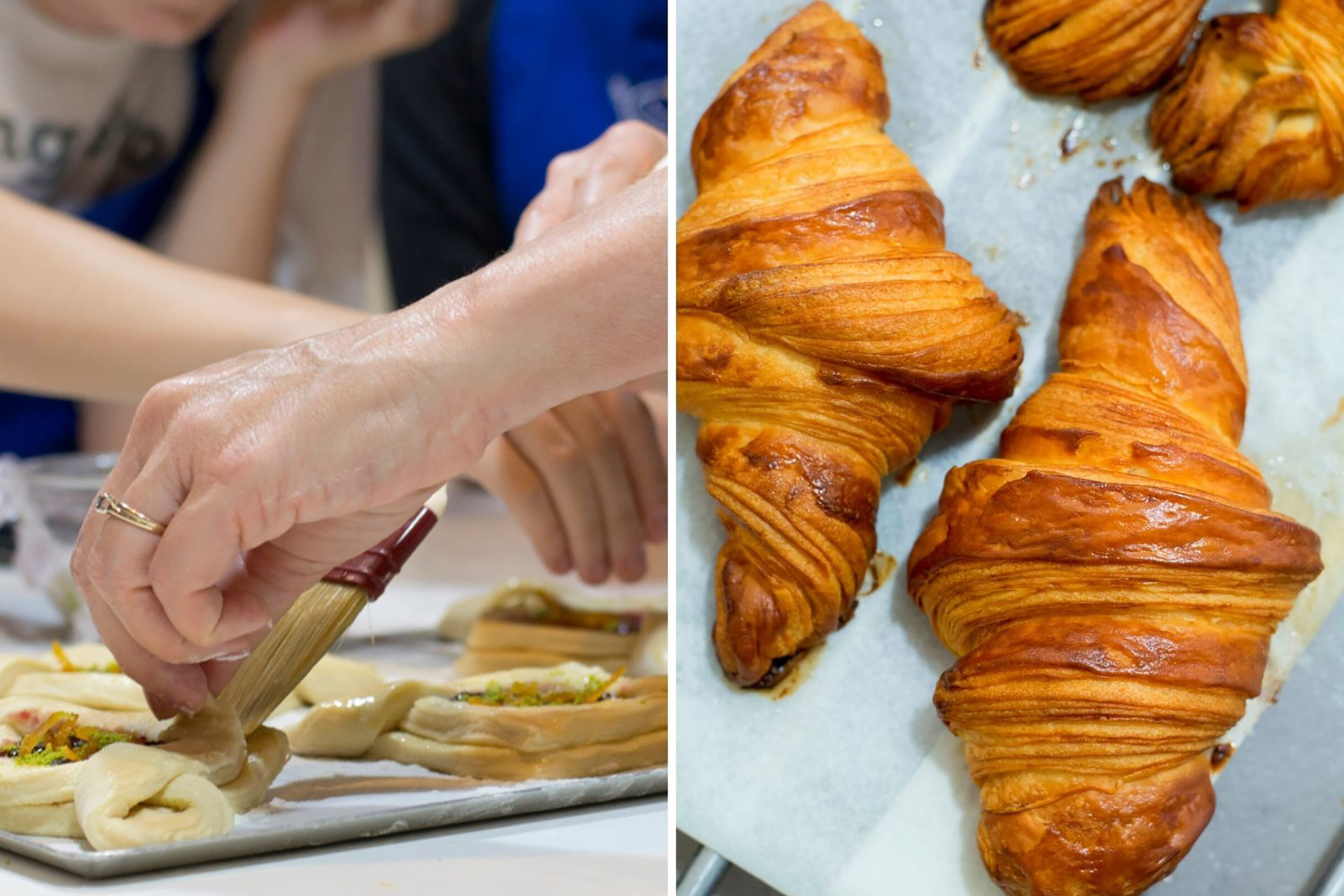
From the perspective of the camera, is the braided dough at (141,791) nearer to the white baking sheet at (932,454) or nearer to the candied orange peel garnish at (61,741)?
the candied orange peel garnish at (61,741)

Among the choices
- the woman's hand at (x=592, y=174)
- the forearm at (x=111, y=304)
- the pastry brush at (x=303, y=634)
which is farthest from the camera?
the forearm at (x=111, y=304)

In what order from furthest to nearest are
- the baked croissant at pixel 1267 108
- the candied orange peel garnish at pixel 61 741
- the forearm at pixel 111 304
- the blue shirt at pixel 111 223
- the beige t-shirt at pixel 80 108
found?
the blue shirt at pixel 111 223
the beige t-shirt at pixel 80 108
the forearm at pixel 111 304
the baked croissant at pixel 1267 108
the candied orange peel garnish at pixel 61 741

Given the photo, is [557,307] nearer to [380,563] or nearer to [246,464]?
[246,464]

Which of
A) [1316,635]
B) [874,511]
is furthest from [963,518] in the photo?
[1316,635]

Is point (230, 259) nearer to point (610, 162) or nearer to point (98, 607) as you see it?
point (610, 162)

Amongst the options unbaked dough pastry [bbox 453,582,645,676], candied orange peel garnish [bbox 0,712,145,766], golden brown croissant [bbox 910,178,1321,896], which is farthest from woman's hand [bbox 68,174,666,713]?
unbaked dough pastry [bbox 453,582,645,676]

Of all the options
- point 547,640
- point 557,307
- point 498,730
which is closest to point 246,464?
point 557,307

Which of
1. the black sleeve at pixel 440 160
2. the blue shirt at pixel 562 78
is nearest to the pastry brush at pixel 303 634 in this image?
the blue shirt at pixel 562 78
